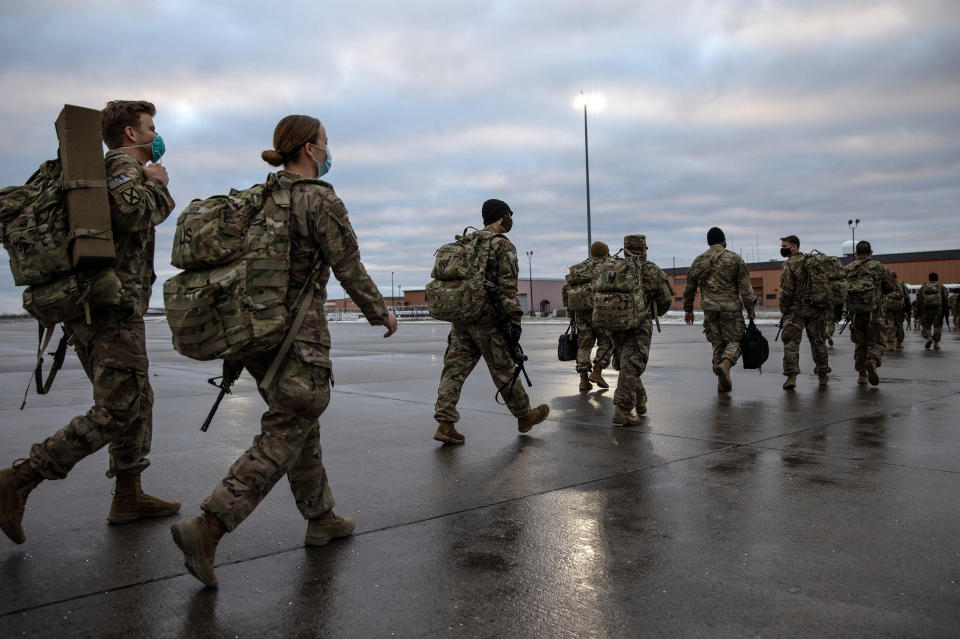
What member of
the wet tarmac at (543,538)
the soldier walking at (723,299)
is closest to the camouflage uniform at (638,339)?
the wet tarmac at (543,538)

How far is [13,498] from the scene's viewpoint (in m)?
3.43

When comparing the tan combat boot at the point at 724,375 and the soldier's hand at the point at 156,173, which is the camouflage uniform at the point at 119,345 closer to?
the soldier's hand at the point at 156,173

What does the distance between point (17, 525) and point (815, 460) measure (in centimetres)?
474

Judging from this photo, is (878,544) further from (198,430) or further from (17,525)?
(198,430)

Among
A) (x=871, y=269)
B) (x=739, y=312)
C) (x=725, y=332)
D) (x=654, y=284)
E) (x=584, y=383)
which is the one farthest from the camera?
(x=871, y=269)

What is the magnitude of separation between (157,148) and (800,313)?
8.22 m

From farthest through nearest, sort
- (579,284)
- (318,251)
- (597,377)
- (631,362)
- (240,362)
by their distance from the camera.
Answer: (579,284) → (597,377) → (631,362) → (240,362) → (318,251)

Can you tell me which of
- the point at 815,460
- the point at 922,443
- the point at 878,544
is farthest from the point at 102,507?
the point at 922,443

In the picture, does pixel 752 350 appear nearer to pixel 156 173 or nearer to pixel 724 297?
pixel 724 297

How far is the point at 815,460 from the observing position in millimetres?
5148

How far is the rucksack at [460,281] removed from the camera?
5699 mm

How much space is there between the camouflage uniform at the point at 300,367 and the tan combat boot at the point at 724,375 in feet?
20.9

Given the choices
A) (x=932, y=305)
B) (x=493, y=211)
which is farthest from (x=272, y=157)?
(x=932, y=305)

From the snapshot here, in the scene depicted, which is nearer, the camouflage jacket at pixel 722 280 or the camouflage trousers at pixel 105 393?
the camouflage trousers at pixel 105 393
